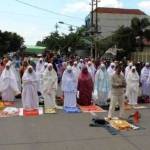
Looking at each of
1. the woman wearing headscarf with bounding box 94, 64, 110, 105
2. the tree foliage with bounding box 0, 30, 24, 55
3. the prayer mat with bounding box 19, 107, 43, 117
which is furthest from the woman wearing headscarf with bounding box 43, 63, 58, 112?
the tree foliage with bounding box 0, 30, 24, 55

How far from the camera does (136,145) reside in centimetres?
1251

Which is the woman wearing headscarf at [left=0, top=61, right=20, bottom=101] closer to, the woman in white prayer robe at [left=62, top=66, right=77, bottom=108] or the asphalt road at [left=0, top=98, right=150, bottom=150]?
the woman in white prayer robe at [left=62, top=66, right=77, bottom=108]

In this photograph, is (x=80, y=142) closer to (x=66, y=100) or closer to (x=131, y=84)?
(x=66, y=100)

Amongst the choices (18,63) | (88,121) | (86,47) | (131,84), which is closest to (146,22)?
(86,47)

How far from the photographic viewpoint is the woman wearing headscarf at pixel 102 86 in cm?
2294

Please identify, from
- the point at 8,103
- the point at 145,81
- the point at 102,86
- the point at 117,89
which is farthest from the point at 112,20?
the point at 117,89

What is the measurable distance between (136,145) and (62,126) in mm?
3741

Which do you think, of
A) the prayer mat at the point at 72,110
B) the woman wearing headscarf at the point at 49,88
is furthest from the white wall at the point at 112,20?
the prayer mat at the point at 72,110

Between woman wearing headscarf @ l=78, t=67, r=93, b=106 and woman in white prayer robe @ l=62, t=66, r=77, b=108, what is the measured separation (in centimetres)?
80

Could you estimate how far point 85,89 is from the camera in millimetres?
22766

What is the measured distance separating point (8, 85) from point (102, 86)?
4135mm

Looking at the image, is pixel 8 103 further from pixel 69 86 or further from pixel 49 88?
pixel 69 86

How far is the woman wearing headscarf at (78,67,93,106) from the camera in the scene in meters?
22.5

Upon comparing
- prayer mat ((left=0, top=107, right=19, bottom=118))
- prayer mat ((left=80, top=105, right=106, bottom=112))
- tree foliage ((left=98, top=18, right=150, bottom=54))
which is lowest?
prayer mat ((left=80, top=105, right=106, bottom=112))
